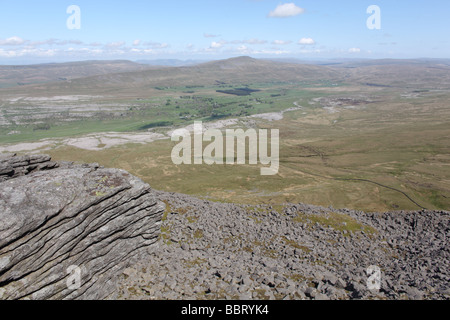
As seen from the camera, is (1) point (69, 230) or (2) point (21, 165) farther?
(2) point (21, 165)

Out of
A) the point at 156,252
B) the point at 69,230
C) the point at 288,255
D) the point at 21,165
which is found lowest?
the point at 288,255

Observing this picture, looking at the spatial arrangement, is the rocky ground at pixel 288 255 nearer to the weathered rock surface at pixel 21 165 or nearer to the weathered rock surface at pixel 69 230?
the weathered rock surface at pixel 69 230

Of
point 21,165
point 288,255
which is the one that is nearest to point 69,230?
point 21,165

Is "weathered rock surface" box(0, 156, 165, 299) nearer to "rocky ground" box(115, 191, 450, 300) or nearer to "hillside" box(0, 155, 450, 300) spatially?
"hillside" box(0, 155, 450, 300)

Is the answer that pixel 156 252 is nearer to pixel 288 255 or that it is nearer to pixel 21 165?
pixel 288 255

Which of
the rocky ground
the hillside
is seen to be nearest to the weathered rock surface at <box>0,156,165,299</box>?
the hillside
